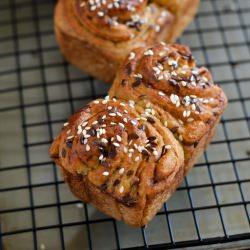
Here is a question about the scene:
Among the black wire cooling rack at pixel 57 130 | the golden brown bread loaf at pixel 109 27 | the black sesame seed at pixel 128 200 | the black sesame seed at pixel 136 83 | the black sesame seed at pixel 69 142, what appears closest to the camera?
the black sesame seed at pixel 128 200

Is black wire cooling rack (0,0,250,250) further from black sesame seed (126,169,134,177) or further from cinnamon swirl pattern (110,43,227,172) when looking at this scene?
black sesame seed (126,169,134,177)

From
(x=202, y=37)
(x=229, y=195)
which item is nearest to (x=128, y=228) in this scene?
(x=229, y=195)

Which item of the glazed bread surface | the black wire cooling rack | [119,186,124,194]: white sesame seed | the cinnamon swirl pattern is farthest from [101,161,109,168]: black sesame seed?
the black wire cooling rack

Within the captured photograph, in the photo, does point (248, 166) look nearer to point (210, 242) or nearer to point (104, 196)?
point (210, 242)

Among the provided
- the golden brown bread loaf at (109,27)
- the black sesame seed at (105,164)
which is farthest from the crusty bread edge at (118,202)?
the golden brown bread loaf at (109,27)

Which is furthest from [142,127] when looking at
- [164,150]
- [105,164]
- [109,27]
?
[109,27]

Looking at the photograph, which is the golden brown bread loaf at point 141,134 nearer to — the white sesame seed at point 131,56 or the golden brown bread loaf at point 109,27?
the white sesame seed at point 131,56

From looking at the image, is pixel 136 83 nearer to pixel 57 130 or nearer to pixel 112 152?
pixel 112 152

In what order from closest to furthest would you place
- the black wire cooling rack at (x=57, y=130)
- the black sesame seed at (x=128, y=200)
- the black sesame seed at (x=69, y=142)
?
the black sesame seed at (x=128, y=200) < the black sesame seed at (x=69, y=142) < the black wire cooling rack at (x=57, y=130)
